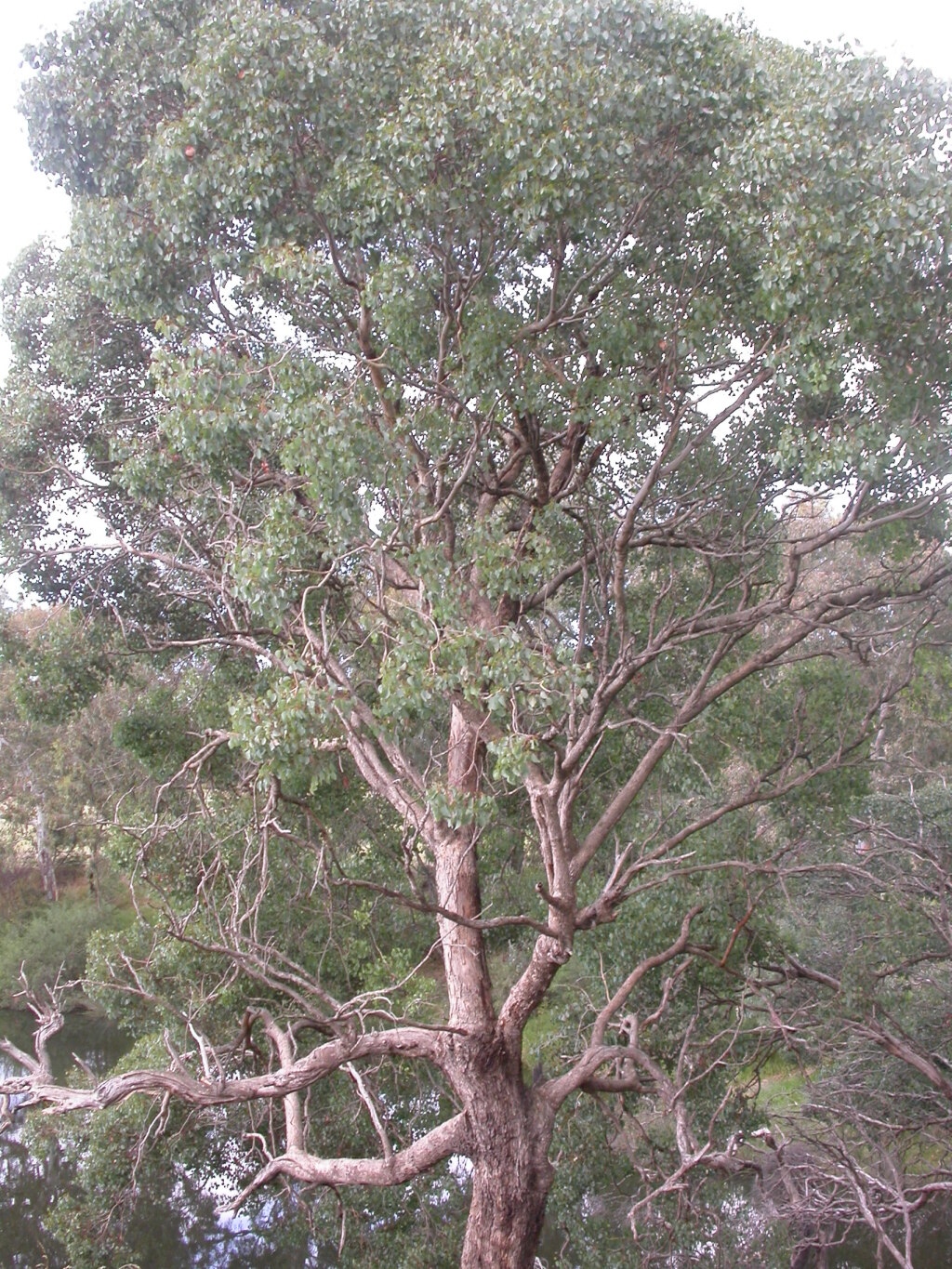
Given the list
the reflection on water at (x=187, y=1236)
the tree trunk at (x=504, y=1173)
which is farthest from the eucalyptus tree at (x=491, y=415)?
the reflection on water at (x=187, y=1236)

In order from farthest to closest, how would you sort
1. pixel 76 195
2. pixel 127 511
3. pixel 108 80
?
pixel 127 511 → pixel 76 195 → pixel 108 80

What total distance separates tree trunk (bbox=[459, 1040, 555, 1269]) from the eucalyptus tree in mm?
23

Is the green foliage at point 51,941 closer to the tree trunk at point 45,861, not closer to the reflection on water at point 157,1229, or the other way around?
the tree trunk at point 45,861

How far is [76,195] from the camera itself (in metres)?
6.23

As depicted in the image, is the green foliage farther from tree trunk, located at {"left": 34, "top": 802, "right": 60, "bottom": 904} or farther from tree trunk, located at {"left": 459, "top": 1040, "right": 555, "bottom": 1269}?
tree trunk, located at {"left": 459, "top": 1040, "right": 555, "bottom": 1269}

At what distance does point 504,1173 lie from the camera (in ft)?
18.5

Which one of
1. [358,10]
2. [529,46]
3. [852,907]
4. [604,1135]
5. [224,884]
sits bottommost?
[604,1135]

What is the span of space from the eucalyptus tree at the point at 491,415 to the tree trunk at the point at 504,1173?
0.02 meters

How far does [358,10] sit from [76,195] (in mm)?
2105

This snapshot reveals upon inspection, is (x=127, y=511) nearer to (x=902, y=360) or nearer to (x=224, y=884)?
(x=224, y=884)

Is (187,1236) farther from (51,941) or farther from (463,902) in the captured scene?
(51,941)

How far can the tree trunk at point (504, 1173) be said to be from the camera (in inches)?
220

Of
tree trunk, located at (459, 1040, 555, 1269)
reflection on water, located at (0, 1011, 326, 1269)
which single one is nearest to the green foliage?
reflection on water, located at (0, 1011, 326, 1269)

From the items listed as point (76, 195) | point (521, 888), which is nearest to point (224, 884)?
point (521, 888)
